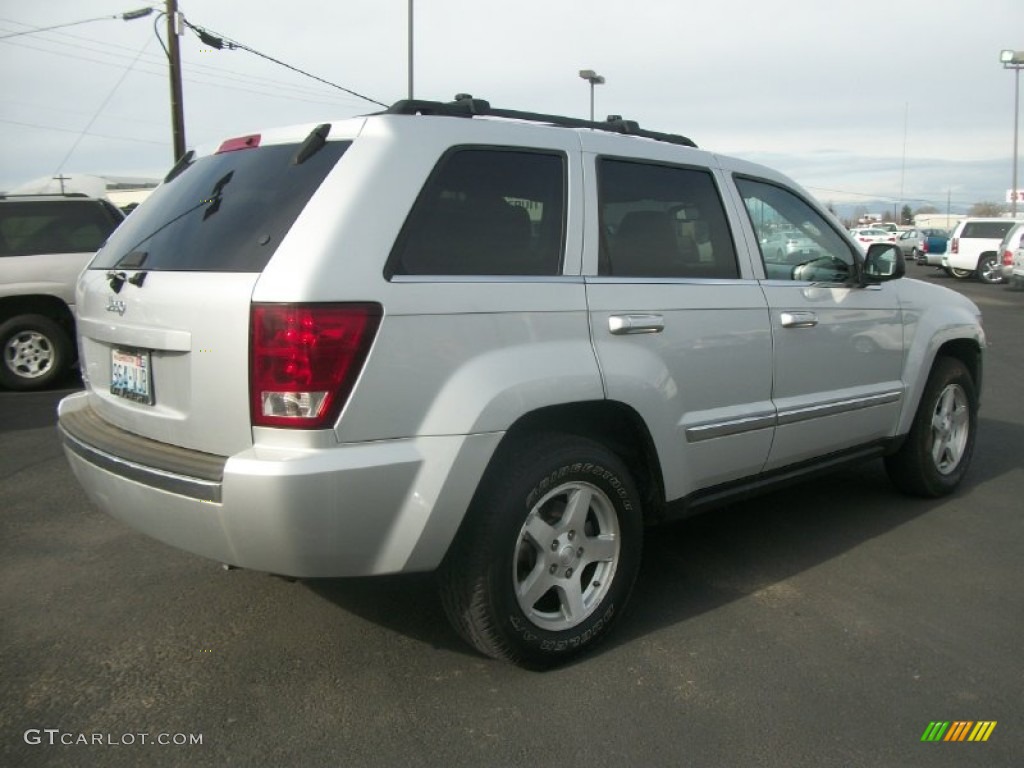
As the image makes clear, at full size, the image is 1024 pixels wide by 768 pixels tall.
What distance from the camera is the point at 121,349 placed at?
118 inches

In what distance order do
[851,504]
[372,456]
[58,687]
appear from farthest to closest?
[851,504]
[58,687]
[372,456]

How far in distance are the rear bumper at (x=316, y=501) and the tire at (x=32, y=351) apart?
21.3 ft

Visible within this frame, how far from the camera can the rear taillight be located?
246 centimetres

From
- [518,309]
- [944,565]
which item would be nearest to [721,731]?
[518,309]

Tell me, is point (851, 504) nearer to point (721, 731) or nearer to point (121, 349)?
point (721, 731)

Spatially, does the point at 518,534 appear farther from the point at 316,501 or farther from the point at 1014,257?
the point at 1014,257

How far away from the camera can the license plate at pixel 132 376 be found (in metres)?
2.86

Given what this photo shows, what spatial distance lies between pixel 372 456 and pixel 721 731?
1.37m

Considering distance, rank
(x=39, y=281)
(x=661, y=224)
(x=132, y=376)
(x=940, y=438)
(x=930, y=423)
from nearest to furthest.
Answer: (x=132, y=376)
(x=661, y=224)
(x=930, y=423)
(x=940, y=438)
(x=39, y=281)

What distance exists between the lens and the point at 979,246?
25.4 m

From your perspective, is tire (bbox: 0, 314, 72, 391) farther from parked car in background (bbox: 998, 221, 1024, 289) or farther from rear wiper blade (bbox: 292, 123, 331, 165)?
parked car in background (bbox: 998, 221, 1024, 289)

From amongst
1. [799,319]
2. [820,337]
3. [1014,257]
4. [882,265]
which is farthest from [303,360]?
[1014,257]

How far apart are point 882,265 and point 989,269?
966 inches

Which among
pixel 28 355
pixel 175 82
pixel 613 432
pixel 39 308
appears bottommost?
pixel 28 355
